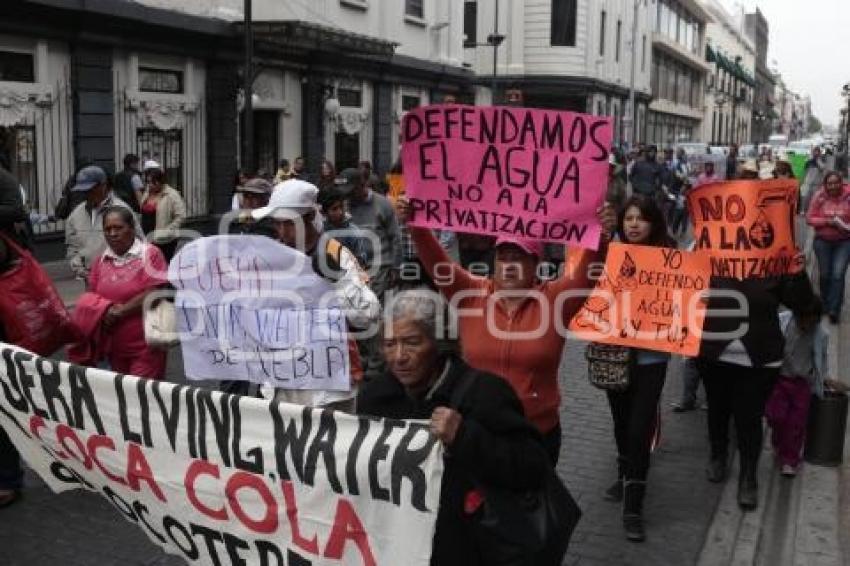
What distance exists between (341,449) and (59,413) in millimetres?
1339

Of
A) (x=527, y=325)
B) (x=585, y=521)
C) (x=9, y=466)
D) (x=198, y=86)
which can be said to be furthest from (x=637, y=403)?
(x=198, y=86)

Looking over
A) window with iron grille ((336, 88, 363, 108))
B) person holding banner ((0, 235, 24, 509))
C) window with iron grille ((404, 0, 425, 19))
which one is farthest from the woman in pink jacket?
window with iron grille ((404, 0, 425, 19))

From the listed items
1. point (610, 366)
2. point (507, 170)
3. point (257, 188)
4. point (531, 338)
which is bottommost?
point (610, 366)

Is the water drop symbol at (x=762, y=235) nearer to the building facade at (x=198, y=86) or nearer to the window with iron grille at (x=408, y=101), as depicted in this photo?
the building facade at (x=198, y=86)

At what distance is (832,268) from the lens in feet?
35.9

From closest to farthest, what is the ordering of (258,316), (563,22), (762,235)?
1. (258,316)
2. (762,235)
3. (563,22)

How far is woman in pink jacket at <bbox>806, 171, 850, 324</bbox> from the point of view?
10.7 metres

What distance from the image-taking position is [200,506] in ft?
10.9

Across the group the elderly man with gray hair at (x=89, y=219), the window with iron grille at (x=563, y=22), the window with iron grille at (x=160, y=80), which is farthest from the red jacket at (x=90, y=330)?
the window with iron grille at (x=563, y=22)

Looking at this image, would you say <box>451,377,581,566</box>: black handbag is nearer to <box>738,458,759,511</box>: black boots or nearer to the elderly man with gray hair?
<box>738,458,759,511</box>: black boots

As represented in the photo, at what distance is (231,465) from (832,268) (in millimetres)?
9372

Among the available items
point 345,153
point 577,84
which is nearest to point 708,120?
point 577,84

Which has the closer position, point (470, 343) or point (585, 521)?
point (470, 343)

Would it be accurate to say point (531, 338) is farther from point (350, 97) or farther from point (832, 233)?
point (350, 97)
